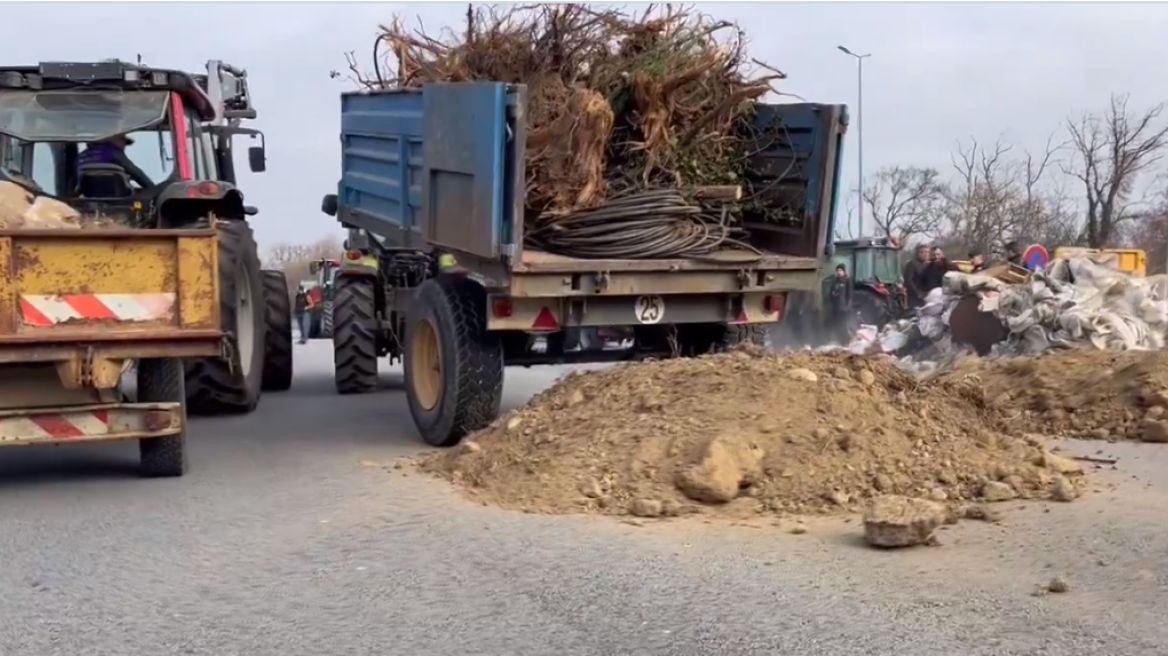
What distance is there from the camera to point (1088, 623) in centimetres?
501

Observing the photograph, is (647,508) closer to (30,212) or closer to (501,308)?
(501,308)

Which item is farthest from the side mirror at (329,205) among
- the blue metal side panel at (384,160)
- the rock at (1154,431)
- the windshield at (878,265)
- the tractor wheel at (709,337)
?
the windshield at (878,265)

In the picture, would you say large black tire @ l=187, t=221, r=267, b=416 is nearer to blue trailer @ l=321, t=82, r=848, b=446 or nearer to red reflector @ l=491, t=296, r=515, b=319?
blue trailer @ l=321, t=82, r=848, b=446

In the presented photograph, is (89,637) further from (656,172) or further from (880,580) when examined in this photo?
(656,172)

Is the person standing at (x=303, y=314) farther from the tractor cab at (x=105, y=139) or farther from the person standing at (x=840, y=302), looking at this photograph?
the tractor cab at (x=105, y=139)

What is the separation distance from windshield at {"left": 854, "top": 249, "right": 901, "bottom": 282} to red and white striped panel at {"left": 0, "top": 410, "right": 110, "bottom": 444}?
1465 centimetres

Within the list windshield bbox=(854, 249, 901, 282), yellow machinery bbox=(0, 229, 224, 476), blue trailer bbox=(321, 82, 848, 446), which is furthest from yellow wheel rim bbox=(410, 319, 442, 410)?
windshield bbox=(854, 249, 901, 282)

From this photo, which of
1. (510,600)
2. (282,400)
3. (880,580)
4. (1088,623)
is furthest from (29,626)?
(282,400)

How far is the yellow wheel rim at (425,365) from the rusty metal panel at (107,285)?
2.19 metres

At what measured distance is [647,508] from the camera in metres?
6.80

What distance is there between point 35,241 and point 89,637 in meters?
2.87

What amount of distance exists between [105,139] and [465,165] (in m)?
2.95

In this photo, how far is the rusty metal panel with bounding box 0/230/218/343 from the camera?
7.39 m

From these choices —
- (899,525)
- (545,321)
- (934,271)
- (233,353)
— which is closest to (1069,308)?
(934,271)
